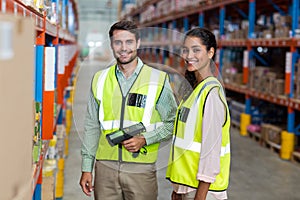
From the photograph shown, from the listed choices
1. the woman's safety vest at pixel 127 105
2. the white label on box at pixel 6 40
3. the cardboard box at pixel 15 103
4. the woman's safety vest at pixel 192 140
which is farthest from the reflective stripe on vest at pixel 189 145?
the white label on box at pixel 6 40

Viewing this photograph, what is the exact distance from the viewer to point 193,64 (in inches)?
96.0

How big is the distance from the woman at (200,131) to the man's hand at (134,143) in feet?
0.60

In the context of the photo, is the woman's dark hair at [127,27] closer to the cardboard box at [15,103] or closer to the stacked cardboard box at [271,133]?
the cardboard box at [15,103]

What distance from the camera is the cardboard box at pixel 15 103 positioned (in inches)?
36.1

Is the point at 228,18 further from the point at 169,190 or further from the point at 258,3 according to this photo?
the point at 169,190

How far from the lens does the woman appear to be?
231 cm

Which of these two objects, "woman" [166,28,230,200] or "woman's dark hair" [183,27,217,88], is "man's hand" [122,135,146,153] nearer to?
"woman" [166,28,230,200]

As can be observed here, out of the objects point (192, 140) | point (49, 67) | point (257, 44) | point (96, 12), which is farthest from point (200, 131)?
point (96, 12)

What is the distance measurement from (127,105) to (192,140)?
0.37 m

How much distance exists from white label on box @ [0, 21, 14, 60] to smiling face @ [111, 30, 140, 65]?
1.38 meters

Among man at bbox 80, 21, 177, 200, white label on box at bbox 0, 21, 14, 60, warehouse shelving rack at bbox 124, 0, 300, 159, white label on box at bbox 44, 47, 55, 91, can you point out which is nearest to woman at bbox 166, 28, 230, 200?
man at bbox 80, 21, 177, 200

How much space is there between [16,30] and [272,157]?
6.13 m

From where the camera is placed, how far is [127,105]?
2334mm

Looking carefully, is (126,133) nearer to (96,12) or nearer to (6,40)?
(6,40)
